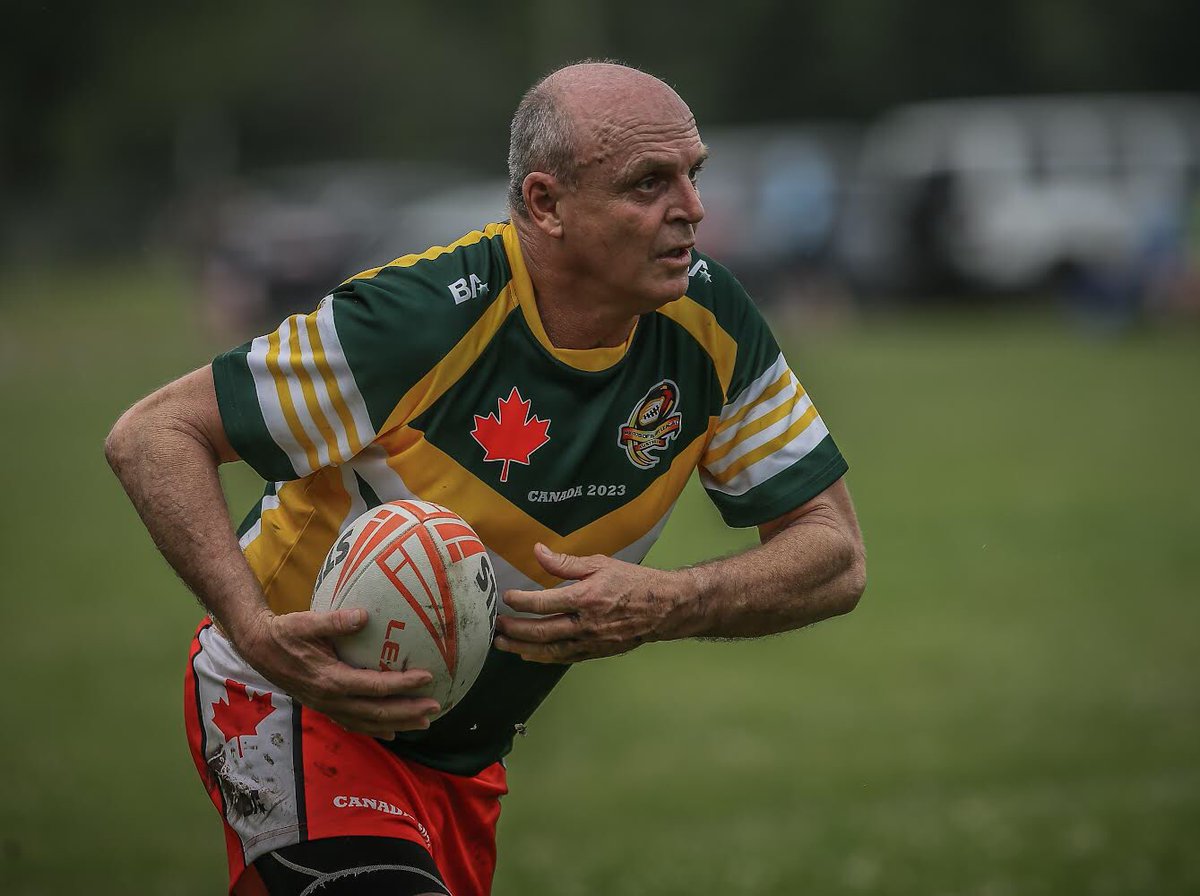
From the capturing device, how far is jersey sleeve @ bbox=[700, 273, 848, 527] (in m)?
4.04

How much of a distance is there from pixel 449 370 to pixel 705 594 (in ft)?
2.52

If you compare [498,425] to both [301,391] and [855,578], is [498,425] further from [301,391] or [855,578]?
[855,578]

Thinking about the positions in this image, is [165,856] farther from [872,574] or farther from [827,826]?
[872,574]

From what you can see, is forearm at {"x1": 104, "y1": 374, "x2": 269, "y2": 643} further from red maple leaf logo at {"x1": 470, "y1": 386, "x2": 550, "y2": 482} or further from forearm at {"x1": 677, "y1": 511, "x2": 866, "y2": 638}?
forearm at {"x1": 677, "y1": 511, "x2": 866, "y2": 638}

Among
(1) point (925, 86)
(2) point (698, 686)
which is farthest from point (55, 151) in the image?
(2) point (698, 686)

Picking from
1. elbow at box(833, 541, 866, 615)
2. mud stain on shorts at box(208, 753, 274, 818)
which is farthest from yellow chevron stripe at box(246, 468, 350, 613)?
elbow at box(833, 541, 866, 615)

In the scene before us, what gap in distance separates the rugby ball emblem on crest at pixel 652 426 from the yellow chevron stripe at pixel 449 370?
1.34 ft

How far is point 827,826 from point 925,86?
4707cm

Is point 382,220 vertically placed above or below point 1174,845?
below

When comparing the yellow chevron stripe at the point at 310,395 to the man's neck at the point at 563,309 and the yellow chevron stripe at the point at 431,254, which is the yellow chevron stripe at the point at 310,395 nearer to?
the yellow chevron stripe at the point at 431,254

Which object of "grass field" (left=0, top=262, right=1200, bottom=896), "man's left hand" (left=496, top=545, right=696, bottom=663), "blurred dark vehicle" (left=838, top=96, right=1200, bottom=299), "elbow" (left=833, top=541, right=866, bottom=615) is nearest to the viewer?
"man's left hand" (left=496, top=545, right=696, bottom=663)

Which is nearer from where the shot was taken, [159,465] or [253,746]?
[159,465]

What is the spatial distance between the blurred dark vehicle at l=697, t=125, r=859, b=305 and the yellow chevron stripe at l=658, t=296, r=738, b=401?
22.5 m

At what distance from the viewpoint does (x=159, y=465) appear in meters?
3.57
